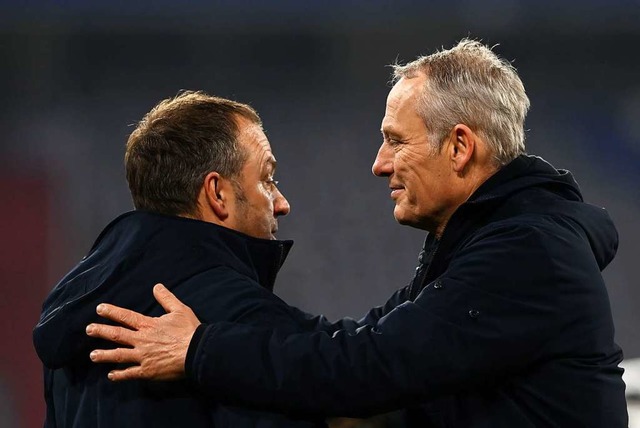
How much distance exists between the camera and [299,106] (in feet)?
21.1

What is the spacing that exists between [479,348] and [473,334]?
0.03 metres

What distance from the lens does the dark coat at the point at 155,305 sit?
1.81m

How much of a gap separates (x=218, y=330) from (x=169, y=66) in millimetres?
4741

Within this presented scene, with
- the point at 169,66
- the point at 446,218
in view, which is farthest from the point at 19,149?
the point at 446,218

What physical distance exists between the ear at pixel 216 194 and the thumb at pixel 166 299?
8.1 inches

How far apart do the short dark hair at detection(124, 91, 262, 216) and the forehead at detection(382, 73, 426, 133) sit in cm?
36

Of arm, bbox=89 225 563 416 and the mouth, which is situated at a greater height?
the mouth

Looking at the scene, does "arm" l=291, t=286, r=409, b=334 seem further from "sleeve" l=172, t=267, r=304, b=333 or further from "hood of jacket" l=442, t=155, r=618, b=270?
"hood of jacket" l=442, t=155, r=618, b=270

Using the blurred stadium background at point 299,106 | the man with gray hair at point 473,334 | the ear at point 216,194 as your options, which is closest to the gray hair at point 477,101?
the man with gray hair at point 473,334

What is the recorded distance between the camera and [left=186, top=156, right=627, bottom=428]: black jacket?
1782 millimetres

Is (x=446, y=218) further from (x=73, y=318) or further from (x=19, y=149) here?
(x=19, y=149)

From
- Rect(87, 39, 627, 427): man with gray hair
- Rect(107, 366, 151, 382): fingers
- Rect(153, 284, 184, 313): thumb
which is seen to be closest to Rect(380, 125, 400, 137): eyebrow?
Rect(87, 39, 627, 427): man with gray hair

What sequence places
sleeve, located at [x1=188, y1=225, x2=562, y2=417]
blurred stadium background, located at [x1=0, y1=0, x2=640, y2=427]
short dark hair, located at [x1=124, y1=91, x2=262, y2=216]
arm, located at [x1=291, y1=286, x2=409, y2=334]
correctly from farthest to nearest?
blurred stadium background, located at [x1=0, y1=0, x2=640, y2=427], arm, located at [x1=291, y1=286, x2=409, y2=334], short dark hair, located at [x1=124, y1=91, x2=262, y2=216], sleeve, located at [x1=188, y1=225, x2=562, y2=417]

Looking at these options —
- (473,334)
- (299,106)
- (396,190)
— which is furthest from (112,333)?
(299,106)
